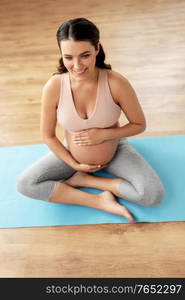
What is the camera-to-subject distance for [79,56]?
49.1 inches

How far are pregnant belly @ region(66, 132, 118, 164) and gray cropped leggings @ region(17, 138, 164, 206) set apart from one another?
0.26ft

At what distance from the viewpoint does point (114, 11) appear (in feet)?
11.3

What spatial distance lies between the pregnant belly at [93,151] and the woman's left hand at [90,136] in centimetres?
4

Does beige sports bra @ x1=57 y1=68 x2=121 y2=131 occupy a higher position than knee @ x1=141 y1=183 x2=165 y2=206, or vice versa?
beige sports bra @ x1=57 y1=68 x2=121 y2=131

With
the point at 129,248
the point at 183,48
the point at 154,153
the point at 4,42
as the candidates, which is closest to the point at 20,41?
the point at 4,42

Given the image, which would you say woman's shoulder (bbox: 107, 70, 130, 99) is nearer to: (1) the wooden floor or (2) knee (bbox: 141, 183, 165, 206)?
(2) knee (bbox: 141, 183, 165, 206)

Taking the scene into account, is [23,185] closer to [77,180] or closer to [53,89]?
[77,180]

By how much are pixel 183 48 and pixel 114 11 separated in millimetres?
1020

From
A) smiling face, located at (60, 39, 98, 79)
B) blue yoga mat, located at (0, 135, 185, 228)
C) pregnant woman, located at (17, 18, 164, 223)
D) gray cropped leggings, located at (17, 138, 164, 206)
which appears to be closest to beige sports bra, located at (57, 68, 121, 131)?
pregnant woman, located at (17, 18, 164, 223)

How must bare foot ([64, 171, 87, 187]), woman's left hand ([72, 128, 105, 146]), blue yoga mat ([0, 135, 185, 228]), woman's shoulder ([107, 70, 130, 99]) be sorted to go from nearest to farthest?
woman's shoulder ([107, 70, 130, 99]) < woman's left hand ([72, 128, 105, 146]) < blue yoga mat ([0, 135, 185, 228]) < bare foot ([64, 171, 87, 187])

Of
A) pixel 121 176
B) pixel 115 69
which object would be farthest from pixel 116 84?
pixel 115 69

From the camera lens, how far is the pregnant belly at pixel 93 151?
157cm

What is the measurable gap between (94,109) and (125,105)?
12cm

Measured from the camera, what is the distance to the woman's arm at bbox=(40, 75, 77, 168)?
1.43 m
